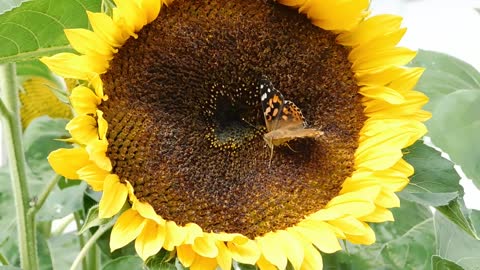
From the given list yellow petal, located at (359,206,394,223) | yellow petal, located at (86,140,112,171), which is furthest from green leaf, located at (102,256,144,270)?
yellow petal, located at (359,206,394,223)

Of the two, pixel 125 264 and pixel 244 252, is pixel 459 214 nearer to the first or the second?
pixel 244 252

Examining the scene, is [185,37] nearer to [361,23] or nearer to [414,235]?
[361,23]

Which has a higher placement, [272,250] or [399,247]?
[272,250]

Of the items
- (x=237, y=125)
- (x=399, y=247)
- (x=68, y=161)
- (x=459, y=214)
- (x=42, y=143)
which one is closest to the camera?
(x=68, y=161)

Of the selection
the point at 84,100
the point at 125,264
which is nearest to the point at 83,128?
the point at 84,100

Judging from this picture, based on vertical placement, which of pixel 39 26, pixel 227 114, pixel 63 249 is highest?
pixel 39 26

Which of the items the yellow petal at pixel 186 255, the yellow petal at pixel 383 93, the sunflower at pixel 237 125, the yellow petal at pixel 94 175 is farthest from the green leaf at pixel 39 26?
the yellow petal at pixel 383 93

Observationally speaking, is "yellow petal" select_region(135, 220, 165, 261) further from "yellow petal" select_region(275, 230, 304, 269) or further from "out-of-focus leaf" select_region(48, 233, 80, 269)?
"out-of-focus leaf" select_region(48, 233, 80, 269)
